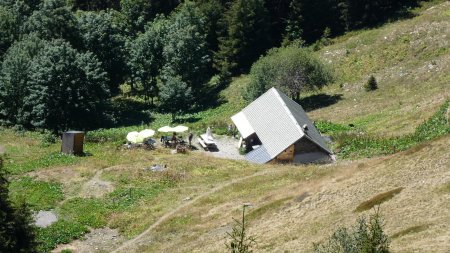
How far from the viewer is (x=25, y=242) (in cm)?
2880

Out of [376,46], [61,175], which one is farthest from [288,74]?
[61,175]

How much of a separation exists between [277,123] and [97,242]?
24.6 metres

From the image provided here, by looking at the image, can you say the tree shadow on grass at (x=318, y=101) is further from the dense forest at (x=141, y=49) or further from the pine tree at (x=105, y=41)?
the pine tree at (x=105, y=41)

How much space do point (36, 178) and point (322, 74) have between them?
39615mm

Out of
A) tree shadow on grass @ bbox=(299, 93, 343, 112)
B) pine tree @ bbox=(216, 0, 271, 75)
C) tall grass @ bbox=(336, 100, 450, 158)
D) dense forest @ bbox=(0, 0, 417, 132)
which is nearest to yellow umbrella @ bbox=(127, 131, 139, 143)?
dense forest @ bbox=(0, 0, 417, 132)

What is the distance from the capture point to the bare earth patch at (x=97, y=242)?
1583 inches

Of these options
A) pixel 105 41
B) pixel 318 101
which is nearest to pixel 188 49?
pixel 105 41

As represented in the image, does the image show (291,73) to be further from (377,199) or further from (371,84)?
(377,199)

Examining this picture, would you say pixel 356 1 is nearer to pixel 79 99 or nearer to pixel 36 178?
pixel 79 99

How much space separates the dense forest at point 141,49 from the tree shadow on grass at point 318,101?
1.82m

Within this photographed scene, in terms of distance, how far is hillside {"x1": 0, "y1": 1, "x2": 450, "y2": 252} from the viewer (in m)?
33.7

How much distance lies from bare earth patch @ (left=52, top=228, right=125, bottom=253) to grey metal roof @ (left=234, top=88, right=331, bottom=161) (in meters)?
18.9

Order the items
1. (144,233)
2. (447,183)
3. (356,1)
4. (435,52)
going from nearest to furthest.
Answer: (447,183)
(144,233)
(435,52)
(356,1)

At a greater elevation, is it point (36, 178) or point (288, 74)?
point (288, 74)
